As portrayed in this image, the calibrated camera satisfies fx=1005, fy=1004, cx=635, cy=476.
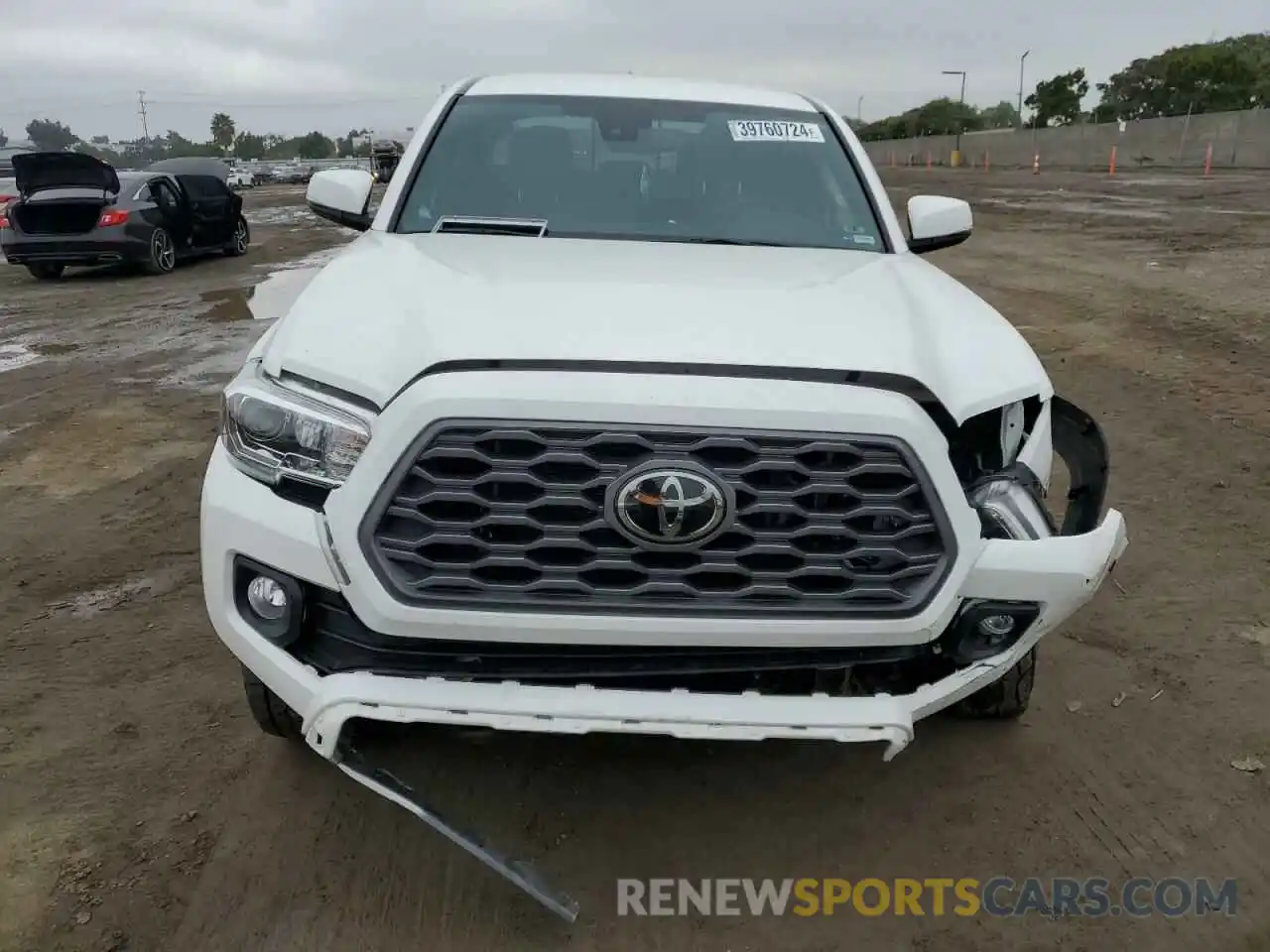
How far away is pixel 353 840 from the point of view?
8.21 ft

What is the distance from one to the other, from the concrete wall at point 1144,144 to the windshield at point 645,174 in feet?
88.1

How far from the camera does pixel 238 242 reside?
49.8 ft

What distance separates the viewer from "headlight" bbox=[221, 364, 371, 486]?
6.90ft

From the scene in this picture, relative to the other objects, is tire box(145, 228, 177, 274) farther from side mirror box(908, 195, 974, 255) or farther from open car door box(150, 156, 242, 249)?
side mirror box(908, 195, 974, 255)

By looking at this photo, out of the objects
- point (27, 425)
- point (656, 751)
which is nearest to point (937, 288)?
point (656, 751)

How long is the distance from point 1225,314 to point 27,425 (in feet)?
29.5

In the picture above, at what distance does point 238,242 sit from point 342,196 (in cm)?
1261

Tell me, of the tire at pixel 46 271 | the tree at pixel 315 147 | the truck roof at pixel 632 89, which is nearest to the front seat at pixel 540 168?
the truck roof at pixel 632 89

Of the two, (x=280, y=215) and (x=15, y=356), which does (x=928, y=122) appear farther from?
(x=15, y=356)

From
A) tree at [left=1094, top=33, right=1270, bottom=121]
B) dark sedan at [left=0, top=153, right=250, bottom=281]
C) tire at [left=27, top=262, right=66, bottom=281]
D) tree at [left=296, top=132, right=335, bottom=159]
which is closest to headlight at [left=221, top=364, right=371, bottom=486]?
dark sedan at [left=0, top=153, right=250, bottom=281]

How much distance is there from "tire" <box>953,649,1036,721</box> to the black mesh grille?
904mm

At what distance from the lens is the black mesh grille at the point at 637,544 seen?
197 centimetres

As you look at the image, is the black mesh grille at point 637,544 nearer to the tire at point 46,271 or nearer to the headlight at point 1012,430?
the headlight at point 1012,430

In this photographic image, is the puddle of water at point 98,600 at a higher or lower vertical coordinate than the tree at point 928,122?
lower
